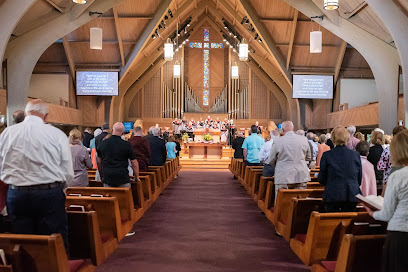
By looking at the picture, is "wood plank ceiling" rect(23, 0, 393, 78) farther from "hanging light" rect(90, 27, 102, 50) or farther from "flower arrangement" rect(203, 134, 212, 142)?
"flower arrangement" rect(203, 134, 212, 142)

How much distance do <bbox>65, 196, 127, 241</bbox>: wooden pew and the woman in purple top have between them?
0.93m

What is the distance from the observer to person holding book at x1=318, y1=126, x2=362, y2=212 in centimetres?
378

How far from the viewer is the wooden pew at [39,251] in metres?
2.44

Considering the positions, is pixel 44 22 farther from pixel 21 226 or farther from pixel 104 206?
pixel 21 226

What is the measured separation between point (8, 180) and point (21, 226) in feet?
1.10

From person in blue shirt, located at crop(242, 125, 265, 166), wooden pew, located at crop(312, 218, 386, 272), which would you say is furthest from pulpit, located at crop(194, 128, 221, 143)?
wooden pew, located at crop(312, 218, 386, 272)

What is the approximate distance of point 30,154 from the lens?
9.20 feet

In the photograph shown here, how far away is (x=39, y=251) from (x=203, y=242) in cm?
246

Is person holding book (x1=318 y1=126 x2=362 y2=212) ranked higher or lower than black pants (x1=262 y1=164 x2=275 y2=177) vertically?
higher

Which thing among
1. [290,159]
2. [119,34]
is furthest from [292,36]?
[290,159]

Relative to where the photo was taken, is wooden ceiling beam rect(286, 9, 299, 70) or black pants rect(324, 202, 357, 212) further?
wooden ceiling beam rect(286, 9, 299, 70)

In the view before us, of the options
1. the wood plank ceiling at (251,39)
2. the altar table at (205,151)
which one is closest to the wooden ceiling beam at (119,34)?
the wood plank ceiling at (251,39)

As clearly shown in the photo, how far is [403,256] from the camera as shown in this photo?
225cm

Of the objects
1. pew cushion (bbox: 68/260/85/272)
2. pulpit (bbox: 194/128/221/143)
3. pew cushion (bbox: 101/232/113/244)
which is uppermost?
pulpit (bbox: 194/128/221/143)
